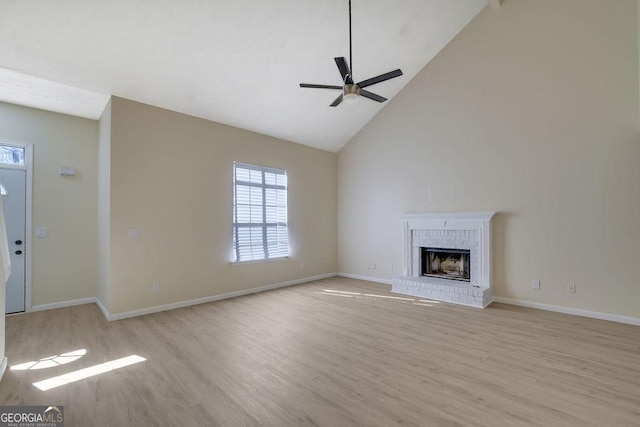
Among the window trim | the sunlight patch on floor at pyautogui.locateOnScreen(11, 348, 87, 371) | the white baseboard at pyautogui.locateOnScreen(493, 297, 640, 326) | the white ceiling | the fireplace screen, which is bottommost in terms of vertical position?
the sunlight patch on floor at pyautogui.locateOnScreen(11, 348, 87, 371)

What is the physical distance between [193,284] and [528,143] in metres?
5.76

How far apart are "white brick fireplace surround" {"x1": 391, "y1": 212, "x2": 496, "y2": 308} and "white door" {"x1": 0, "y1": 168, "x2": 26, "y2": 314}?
19.6 feet

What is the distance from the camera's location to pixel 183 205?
4.65 m

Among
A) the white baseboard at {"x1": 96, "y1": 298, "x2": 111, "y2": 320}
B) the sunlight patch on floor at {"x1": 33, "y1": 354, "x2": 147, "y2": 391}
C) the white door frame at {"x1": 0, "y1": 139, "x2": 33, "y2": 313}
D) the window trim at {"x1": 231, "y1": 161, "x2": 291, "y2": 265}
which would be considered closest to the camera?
the sunlight patch on floor at {"x1": 33, "y1": 354, "x2": 147, "y2": 391}

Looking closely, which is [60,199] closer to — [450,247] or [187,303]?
[187,303]

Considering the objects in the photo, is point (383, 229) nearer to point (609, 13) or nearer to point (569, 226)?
point (569, 226)

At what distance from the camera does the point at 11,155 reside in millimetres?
4293

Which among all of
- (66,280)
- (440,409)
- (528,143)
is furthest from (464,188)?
(66,280)

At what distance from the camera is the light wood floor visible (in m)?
2.01

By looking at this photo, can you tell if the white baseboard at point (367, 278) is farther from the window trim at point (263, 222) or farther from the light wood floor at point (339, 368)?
the light wood floor at point (339, 368)

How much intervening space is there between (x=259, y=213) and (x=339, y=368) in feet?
11.9

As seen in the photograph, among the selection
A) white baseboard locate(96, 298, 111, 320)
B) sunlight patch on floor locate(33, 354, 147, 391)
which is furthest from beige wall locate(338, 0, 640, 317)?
white baseboard locate(96, 298, 111, 320)

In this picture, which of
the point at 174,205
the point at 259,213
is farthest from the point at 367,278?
the point at 174,205

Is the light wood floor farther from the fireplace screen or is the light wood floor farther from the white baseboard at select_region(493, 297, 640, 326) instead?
the fireplace screen
